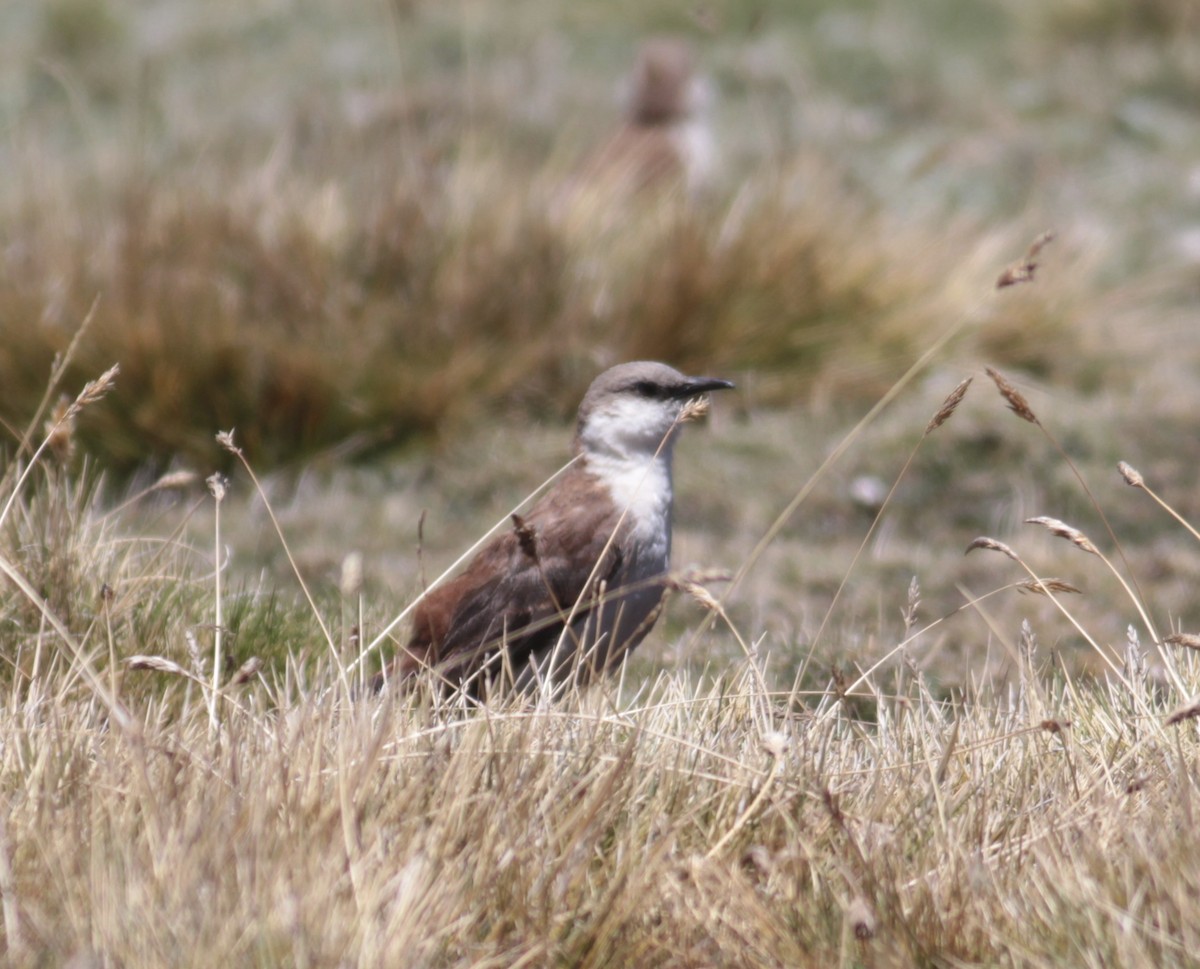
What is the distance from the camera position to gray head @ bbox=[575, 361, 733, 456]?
3930 millimetres

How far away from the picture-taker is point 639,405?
156 inches

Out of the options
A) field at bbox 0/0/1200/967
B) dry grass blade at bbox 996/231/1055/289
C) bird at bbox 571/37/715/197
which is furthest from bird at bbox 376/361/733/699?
bird at bbox 571/37/715/197

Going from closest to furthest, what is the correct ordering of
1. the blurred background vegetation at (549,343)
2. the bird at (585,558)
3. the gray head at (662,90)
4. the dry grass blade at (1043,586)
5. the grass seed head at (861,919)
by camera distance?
1. the grass seed head at (861,919)
2. the dry grass blade at (1043,586)
3. the bird at (585,558)
4. the blurred background vegetation at (549,343)
5. the gray head at (662,90)

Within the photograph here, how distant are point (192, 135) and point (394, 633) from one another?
19.9ft

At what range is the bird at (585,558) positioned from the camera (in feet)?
12.2

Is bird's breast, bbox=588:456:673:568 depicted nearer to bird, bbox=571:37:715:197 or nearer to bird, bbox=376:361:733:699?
bird, bbox=376:361:733:699

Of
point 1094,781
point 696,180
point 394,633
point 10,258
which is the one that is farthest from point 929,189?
point 1094,781

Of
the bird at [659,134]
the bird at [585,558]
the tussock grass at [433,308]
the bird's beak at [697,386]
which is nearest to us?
the bird at [585,558]

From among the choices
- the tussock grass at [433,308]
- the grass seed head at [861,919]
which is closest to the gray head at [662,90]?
the tussock grass at [433,308]

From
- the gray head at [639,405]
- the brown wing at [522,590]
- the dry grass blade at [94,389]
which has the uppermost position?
the dry grass blade at [94,389]

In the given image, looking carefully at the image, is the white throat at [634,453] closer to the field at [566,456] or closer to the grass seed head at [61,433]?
the field at [566,456]

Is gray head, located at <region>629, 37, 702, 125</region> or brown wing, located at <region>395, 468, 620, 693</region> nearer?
brown wing, located at <region>395, 468, 620, 693</region>

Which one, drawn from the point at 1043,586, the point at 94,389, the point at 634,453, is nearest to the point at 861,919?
the point at 1043,586

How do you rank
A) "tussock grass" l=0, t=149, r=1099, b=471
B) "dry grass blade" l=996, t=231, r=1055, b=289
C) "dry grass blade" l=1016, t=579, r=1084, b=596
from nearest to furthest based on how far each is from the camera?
"dry grass blade" l=1016, t=579, r=1084, b=596 → "dry grass blade" l=996, t=231, r=1055, b=289 → "tussock grass" l=0, t=149, r=1099, b=471
